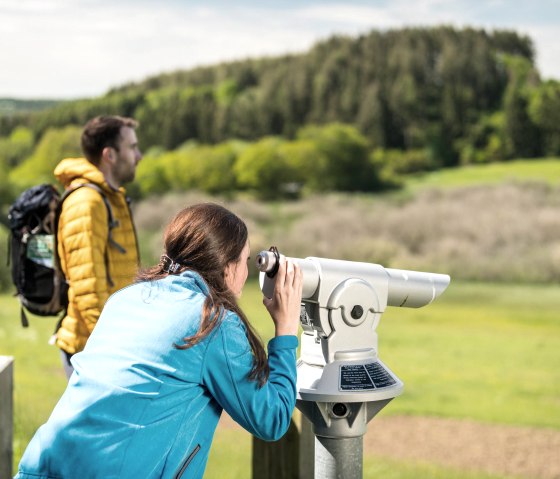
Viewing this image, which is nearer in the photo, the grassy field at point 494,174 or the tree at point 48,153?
the grassy field at point 494,174

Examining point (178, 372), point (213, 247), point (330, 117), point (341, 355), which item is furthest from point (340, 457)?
point (330, 117)

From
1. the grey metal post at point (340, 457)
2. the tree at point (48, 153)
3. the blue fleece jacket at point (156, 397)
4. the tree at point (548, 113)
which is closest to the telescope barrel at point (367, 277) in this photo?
the blue fleece jacket at point (156, 397)

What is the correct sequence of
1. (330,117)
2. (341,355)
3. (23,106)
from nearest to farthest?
(341,355) < (330,117) < (23,106)

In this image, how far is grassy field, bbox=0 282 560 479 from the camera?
6.62m

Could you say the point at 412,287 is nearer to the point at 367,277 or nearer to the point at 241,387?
the point at 367,277

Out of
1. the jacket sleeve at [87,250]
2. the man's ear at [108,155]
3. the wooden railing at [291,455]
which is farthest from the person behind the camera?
the man's ear at [108,155]

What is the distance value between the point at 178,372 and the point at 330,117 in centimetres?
1866

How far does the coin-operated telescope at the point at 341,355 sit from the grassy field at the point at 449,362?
3118 mm

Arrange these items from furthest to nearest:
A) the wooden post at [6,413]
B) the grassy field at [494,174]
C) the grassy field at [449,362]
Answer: the grassy field at [494,174], the grassy field at [449,362], the wooden post at [6,413]

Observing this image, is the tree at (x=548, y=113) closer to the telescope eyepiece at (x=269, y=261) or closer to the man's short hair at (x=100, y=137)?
the man's short hair at (x=100, y=137)

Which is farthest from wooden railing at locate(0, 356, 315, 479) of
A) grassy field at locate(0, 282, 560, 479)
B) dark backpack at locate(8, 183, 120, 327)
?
grassy field at locate(0, 282, 560, 479)

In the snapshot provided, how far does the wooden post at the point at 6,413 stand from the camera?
3.55 metres

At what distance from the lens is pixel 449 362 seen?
36.7 feet

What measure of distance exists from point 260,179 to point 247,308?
540 cm
